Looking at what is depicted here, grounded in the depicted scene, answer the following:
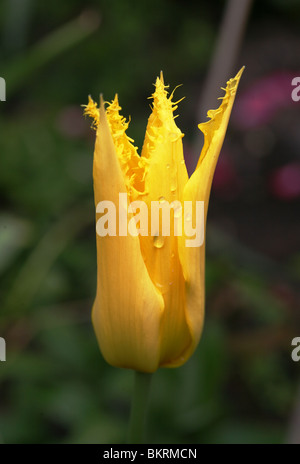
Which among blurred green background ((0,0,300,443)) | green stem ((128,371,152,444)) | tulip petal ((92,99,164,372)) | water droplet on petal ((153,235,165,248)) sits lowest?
green stem ((128,371,152,444))

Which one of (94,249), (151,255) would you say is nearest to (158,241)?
(151,255)

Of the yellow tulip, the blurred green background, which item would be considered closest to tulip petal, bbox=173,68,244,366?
the yellow tulip

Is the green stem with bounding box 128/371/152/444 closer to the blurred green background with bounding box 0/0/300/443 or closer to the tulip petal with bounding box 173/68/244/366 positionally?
the tulip petal with bounding box 173/68/244/366

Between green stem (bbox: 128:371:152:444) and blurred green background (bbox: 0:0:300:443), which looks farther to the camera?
blurred green background (bbox: 0:0:300:443)

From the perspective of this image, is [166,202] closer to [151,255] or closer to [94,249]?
[151,255]

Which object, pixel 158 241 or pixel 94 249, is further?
pixel 94 249
